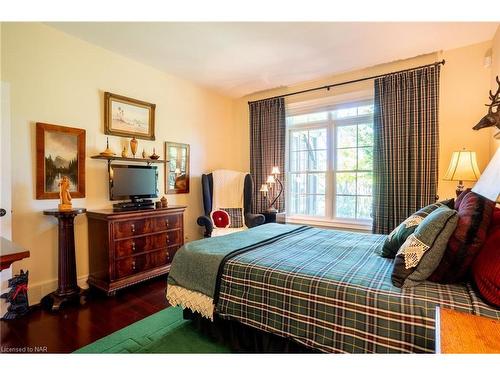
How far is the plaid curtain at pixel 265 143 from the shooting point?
412 cm

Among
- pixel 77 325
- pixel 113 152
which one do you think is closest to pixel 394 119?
pixel 113 152

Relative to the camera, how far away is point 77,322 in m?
2.14

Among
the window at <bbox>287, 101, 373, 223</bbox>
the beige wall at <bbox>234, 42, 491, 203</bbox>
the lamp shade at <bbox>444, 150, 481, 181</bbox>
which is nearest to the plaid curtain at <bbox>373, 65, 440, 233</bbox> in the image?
the beige wall at <bbox>234, 42, 491, 203</bbox>

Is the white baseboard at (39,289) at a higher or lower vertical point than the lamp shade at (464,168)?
lower

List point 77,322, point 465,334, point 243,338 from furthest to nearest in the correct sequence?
1. point 77,322
2. point 243,338
3. point 465,334

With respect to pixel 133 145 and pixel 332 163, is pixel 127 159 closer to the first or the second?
pixel 133 145

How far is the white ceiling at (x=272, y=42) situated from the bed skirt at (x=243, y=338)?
2.58 meters

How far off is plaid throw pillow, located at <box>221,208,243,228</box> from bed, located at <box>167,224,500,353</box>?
178 centimetres

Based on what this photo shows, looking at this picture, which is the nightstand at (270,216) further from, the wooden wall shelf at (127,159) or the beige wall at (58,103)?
the wooden wall shelf at (127,159)

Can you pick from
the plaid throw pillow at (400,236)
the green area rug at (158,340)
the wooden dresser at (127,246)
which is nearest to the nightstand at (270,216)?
the wooden dresser at (127,246)

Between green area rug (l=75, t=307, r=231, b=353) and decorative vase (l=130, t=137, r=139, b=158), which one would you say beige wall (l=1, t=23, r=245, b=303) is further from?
green area rug (l=75, t=307, r=231, b=353)

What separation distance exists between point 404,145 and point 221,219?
2.61 m

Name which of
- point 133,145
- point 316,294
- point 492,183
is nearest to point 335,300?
point 316,294

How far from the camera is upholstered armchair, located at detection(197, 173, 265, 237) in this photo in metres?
3.54
